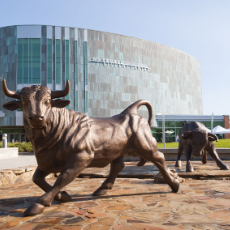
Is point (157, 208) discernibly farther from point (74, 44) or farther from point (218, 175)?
point (74, 44)

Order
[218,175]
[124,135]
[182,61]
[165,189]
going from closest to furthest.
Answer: [124,135] → [165,189] → [218,175] → [182,61]

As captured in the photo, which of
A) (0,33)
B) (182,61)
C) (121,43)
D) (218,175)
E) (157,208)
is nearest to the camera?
(157,208)

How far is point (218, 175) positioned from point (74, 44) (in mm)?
30608

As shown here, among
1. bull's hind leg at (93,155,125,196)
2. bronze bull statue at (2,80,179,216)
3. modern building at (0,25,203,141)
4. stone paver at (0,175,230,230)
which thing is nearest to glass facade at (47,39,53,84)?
modern building at (0,25,203,141)

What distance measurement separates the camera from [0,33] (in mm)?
33125

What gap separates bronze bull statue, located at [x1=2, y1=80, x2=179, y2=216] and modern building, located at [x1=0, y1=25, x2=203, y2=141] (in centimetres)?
2902

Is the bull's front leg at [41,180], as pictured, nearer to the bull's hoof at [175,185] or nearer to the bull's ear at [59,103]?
the bull's ear at [59,103]

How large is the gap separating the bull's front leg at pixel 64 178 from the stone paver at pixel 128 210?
0.11m

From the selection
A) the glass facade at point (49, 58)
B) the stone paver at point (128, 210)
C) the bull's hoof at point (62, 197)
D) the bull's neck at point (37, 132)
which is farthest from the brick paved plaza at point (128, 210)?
the glass facade at point (49, 58)

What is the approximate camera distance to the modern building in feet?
107

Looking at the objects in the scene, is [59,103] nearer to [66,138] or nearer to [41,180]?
[66,138]

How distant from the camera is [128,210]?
131 inches

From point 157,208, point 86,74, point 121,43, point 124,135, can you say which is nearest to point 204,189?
point 157,208

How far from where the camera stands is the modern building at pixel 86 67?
3253 cm
